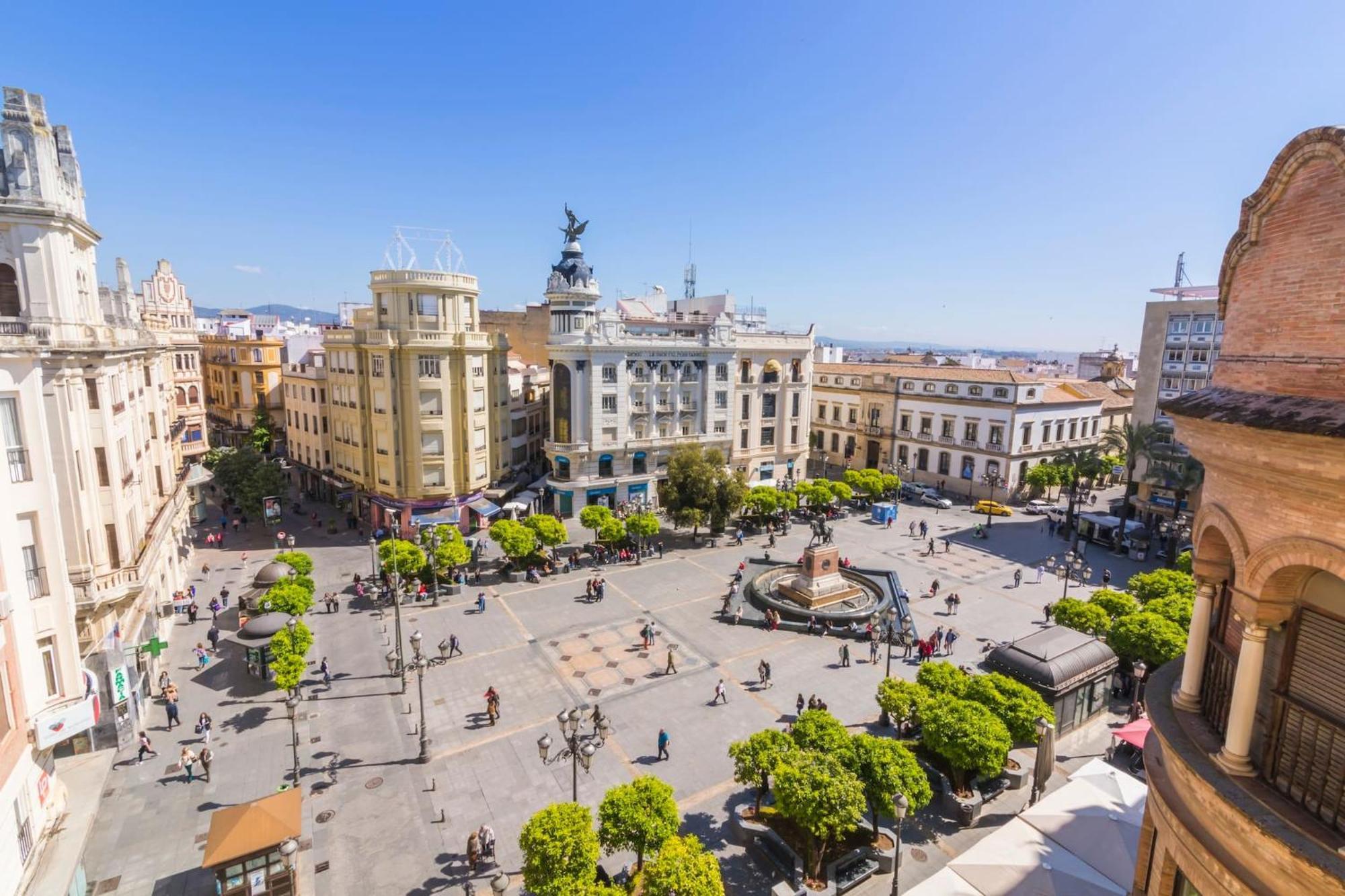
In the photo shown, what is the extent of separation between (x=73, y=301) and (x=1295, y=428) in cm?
3174

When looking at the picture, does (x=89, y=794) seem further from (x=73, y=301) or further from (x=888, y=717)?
(x=888, y=717)

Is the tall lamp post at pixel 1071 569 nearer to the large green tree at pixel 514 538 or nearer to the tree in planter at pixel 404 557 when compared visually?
the large green tree at pixel 514 538

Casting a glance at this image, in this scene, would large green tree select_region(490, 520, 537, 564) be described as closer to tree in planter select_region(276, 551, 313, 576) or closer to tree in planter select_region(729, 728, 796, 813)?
tree in planter select_region(276, 551, 313, 576)

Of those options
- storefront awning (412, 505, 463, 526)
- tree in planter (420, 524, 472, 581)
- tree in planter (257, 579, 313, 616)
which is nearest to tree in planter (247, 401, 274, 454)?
storefront awning (412, 505, 463, 526)

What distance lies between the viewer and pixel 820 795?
14.9 m

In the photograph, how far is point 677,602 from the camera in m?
35.0

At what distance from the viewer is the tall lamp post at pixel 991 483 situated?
52781 mm

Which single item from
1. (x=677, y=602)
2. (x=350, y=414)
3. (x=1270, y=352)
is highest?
(x=1270, y=352)

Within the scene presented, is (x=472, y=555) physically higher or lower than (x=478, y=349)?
lower

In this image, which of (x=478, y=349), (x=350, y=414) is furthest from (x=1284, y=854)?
(x=350, y=414)

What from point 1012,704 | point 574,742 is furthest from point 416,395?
point 1012,704

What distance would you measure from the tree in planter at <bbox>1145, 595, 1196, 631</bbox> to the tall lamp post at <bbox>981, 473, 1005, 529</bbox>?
2451cm

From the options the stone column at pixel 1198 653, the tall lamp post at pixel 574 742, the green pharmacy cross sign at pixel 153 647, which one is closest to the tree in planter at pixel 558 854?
the tall lamp post at pixel 574 742

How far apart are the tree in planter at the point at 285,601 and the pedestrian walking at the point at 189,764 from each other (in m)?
6.89
